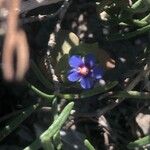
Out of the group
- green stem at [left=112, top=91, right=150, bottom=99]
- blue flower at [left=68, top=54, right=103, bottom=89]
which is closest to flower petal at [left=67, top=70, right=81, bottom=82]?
blue flower at [left=68, top=54, right=103, bottom=89]

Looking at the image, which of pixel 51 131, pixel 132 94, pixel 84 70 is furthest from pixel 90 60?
pixel 51 131

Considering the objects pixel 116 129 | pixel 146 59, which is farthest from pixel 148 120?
pixel 146 59

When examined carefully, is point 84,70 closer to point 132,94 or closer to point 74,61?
point 74,61

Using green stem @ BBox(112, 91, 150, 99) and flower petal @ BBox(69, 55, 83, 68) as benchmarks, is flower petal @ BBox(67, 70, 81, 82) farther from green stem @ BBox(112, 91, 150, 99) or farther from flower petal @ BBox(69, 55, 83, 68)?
green stem @ BBox(112, 91, 150, 99)

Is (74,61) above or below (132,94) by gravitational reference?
above

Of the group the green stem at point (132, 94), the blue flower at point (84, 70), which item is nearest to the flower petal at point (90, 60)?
the blue flower at point (84, 70)

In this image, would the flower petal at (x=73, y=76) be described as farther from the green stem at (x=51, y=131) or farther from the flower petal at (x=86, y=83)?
the green stem at (x=51, y=131)

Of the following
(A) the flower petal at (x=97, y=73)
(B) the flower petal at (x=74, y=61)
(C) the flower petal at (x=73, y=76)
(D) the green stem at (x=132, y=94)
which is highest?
(B) the flower petal at (x=74, y=61)

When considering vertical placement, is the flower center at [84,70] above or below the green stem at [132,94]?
above
